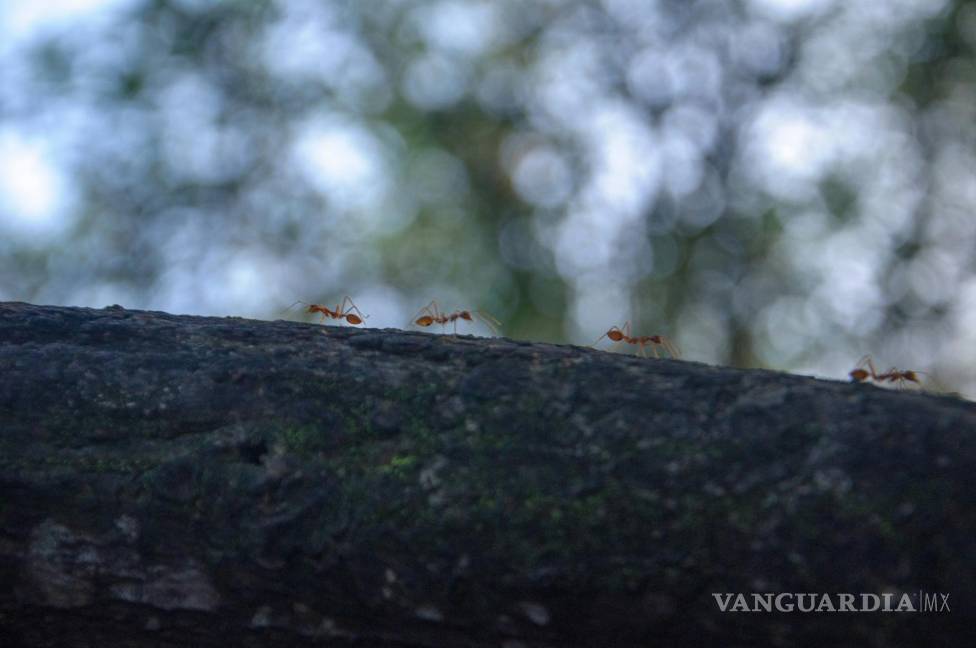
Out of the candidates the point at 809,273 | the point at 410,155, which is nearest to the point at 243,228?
the point at 410,155

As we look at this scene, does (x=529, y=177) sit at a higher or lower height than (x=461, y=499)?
higher

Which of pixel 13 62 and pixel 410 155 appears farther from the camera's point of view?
pixel 410 155

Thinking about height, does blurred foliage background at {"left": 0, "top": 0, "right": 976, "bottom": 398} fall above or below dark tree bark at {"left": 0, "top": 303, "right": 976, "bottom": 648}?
above

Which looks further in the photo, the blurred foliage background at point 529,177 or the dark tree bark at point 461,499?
the blurred foliage background at point 529,177

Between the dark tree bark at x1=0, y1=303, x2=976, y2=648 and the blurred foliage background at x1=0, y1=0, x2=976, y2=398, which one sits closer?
the dark tree bark at x1=0, y1=303, x2=976, y2=648

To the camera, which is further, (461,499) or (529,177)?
(529,177)

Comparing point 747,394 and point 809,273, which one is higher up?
point 809,273

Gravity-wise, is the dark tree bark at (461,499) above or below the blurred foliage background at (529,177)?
below

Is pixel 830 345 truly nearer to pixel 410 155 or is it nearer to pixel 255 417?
pixel 410 155
